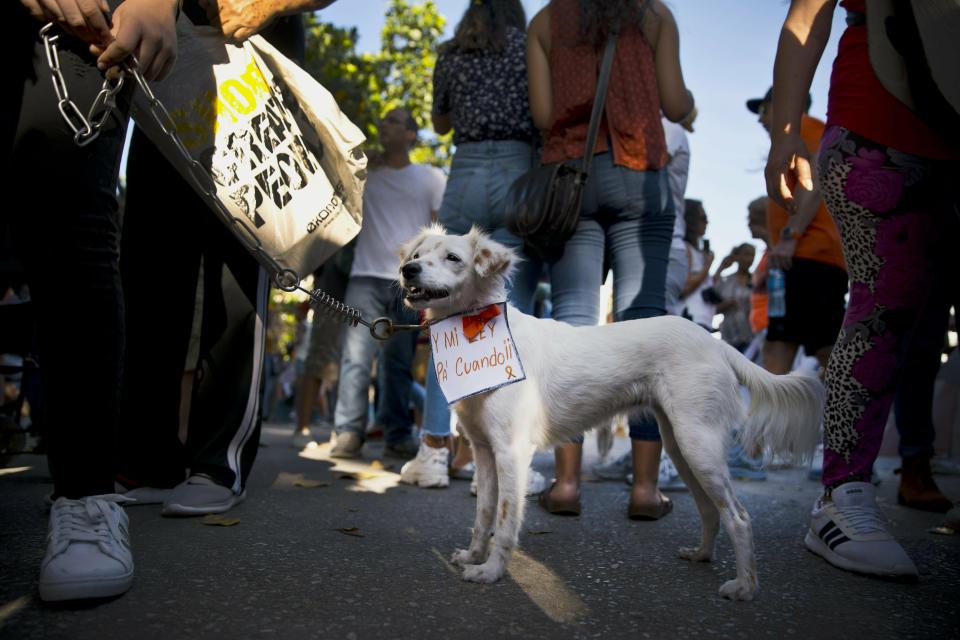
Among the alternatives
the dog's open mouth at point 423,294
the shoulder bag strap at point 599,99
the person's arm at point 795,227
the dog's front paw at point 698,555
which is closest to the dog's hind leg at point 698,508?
the dog's front paw at point 698,555

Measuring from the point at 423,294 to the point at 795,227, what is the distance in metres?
3.14

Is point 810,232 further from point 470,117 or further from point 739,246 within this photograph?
point 739,246

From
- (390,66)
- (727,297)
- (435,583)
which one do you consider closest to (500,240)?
(435,583)

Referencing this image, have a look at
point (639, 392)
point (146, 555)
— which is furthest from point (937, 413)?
point (146, 555)

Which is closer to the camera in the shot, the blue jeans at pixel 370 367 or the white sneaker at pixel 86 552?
the white sneaker at pixel 86 552

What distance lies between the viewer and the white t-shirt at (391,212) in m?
5.84

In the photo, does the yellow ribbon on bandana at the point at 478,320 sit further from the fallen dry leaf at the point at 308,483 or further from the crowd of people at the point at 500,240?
the fallen dry leaf at the point at 308,483

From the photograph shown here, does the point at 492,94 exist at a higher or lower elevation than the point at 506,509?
higher

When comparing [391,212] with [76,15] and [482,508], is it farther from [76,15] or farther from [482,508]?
[76,15]

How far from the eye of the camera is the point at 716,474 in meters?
2.43

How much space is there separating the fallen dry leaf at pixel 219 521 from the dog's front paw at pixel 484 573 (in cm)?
99

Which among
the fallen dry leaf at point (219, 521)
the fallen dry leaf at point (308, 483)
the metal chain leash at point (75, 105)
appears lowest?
the fallen dry leaf at point (308, 483)

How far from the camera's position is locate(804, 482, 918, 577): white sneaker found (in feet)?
7.63

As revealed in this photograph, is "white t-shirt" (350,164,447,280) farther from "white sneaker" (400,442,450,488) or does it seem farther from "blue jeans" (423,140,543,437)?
"white sneaker" (400,442,450,488)
